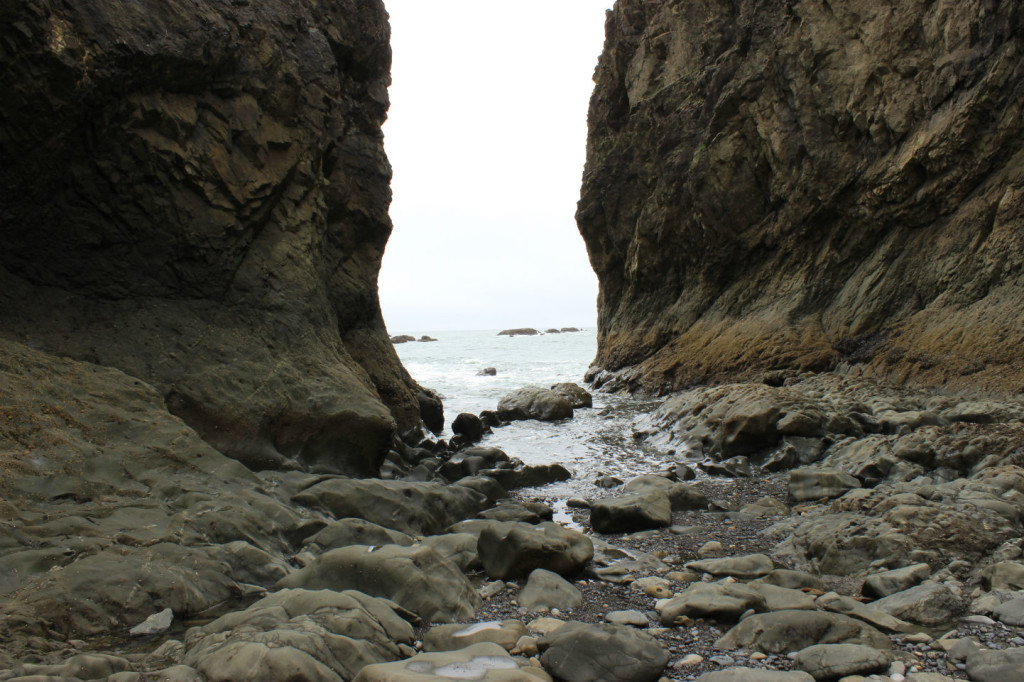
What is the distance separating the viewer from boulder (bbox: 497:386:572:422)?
14422 mm

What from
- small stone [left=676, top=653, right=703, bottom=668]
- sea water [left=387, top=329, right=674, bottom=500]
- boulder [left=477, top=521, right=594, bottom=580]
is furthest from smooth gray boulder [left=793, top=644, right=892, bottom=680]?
sea water [left=387, top=329, right=674, bottom=500]

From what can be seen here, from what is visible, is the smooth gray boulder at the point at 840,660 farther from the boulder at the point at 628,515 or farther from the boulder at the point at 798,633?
the boulder at the point at 628,515

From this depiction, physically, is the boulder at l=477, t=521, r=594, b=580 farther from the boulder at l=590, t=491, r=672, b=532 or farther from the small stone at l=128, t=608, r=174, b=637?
the small stone at l=128, t=608, r=174, b=637

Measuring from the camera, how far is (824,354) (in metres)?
12.7

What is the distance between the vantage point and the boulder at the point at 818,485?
21.2 feet

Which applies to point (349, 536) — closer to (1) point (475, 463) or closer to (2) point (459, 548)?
(2) point (459, 548)

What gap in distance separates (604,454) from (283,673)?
8176 mm

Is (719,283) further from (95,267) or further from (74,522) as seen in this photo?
(74,522)

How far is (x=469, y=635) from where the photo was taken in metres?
3.38

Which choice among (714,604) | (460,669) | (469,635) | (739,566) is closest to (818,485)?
(739,566)

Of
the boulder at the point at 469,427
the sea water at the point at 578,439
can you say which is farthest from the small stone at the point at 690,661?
the boulder at the point at 469,427

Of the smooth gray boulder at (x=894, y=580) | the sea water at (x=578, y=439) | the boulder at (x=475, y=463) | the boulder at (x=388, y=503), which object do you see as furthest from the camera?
the sea water at (x=578, y=439)

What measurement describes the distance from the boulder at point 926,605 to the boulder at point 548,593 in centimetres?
172

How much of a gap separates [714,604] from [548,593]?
1055mm
